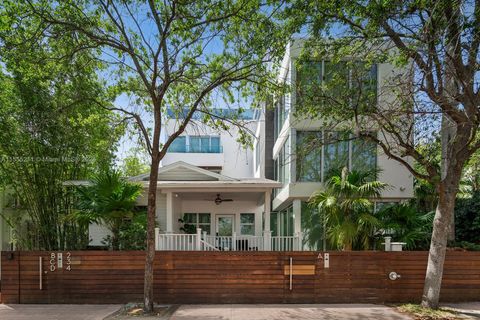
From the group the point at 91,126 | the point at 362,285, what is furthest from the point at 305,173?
the point at 91,126

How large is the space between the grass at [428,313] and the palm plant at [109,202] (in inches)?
268

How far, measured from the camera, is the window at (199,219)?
17.2 meters

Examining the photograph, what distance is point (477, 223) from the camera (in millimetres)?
12312

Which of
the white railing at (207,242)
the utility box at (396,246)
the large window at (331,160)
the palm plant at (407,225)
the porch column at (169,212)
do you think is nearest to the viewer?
the utility box at (396,246)

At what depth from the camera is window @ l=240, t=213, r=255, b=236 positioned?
18.4 meters

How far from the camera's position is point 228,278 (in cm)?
871

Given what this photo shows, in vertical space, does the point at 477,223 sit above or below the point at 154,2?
below

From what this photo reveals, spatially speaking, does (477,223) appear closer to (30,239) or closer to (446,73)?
(446,73)

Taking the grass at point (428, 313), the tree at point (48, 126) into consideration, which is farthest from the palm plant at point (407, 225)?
the tree at point (48, 126)

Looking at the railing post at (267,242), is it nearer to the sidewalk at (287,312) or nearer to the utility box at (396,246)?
the sidewalk at (287,312)

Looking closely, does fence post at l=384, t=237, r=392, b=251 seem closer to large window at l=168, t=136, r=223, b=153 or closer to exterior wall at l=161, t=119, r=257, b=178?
exterior wall at l=161, t=119, r=257, b=178

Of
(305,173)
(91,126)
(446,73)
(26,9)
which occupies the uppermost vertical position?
(26,9)

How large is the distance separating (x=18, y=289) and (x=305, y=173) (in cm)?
848

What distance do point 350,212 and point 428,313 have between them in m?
3.00
